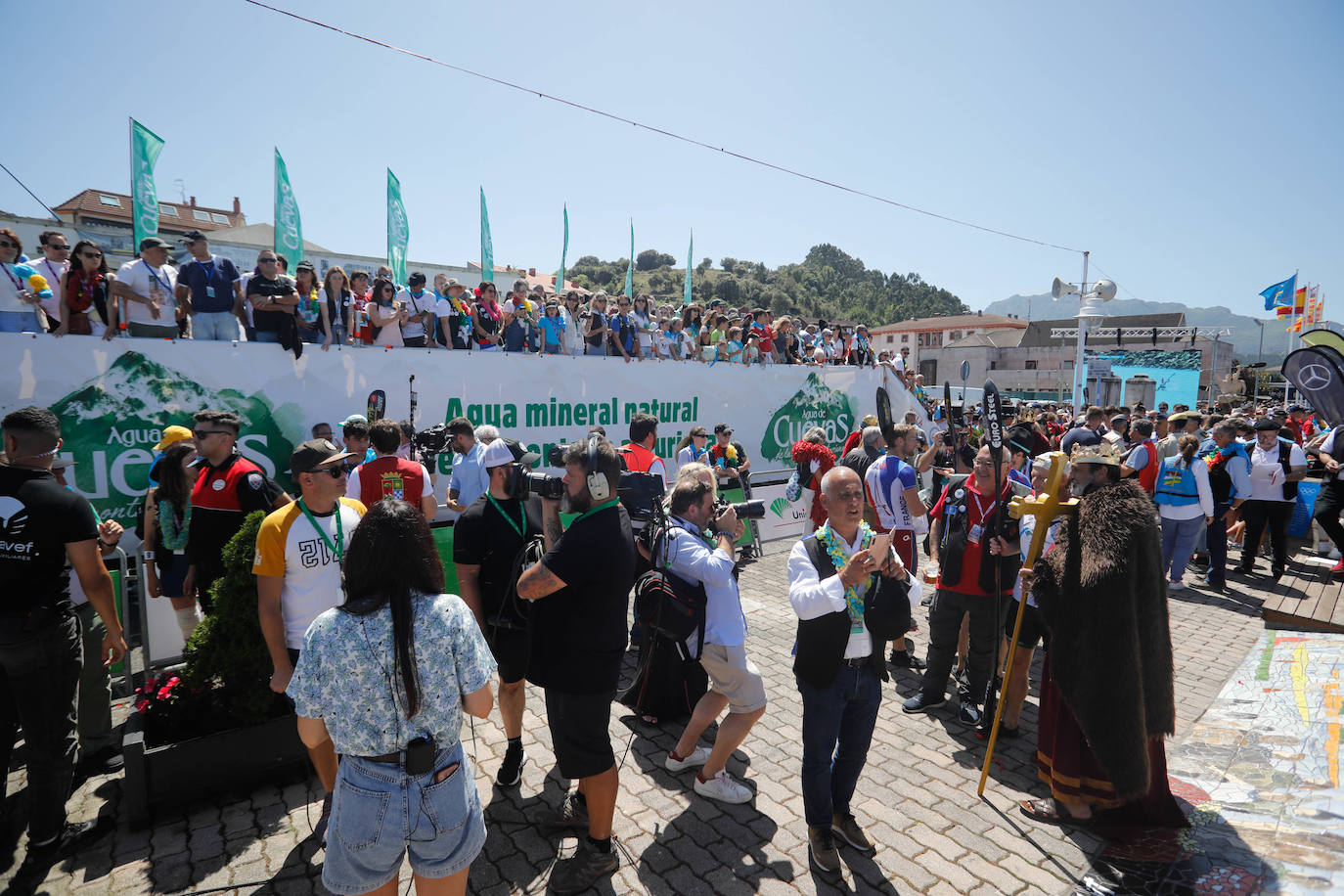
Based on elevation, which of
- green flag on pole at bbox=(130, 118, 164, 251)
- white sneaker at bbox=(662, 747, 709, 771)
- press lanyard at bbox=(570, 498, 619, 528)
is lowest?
white sneaker at bbox=(662, 747, 709, 771)

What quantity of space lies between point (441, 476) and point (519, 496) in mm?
5437

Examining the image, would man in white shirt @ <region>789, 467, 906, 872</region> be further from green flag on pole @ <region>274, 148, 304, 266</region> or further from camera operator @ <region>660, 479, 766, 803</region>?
green flag on pole @ <region>274, 148, 304, 266</region>

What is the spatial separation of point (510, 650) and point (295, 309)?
19.1ft

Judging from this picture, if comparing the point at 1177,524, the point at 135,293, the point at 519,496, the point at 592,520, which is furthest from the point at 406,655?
the point at 1177,524

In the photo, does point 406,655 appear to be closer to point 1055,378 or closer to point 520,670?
point 520,670

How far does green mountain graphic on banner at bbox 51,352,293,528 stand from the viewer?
6180mm

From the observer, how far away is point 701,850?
320cm

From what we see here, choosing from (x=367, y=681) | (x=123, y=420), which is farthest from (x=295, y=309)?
(x=367, y=681)

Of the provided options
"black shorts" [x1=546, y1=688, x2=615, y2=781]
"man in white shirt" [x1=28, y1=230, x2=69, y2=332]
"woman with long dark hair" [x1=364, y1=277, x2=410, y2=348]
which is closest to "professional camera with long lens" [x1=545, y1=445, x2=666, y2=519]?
"black shorts" [x1=546, y1=688, x2=615, y2=781]

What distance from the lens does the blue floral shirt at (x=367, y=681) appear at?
6.44ft

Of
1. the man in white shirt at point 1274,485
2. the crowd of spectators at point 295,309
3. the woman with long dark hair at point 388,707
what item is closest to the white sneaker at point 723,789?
the woman with long dark hair at point 388,707

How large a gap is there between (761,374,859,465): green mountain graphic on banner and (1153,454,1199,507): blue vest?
19.5 ft

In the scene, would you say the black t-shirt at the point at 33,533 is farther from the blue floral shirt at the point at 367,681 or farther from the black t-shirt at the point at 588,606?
the black t-shirt at the point at 588,606

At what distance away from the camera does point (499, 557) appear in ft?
11.6
